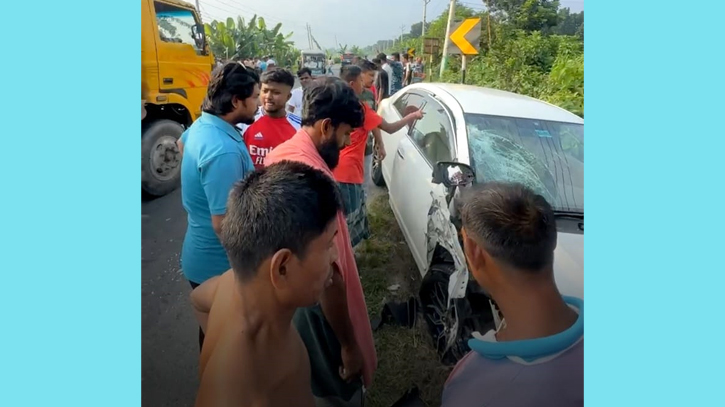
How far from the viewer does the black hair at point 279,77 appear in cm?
139

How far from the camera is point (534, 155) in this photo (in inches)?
46.5

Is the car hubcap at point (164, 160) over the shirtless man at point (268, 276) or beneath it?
over

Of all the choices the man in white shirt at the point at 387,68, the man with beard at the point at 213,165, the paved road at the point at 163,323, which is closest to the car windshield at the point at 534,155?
the man in white shirt at the point at 387,68

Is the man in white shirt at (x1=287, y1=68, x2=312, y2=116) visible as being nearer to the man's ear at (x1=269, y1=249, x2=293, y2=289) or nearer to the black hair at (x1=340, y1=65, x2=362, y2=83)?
the black hair at (x1=340, y1=65, x2=362, y2=83)

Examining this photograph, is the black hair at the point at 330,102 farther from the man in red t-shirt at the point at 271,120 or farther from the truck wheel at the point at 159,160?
the truck wheel at the point at 159,160

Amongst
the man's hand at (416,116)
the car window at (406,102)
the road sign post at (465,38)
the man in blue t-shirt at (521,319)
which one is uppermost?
the road sign post at (465,38)

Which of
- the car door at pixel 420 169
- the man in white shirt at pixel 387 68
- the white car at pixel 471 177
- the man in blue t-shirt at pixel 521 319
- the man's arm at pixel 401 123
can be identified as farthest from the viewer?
the man's arm at pixel 401 123

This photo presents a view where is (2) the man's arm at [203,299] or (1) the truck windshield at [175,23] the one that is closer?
(2) the man's arm at [203,299]

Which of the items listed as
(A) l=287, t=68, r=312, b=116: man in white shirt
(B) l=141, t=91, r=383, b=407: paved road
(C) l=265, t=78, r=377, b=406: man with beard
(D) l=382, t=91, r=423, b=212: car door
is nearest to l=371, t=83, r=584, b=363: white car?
(D) l=382, t=91, r=423, b=212: car door

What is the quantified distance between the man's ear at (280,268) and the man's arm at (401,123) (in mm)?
878

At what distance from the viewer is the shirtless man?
2.89 ft

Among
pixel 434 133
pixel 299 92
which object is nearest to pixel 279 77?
pixel 299 92

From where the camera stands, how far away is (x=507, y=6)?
1.11m

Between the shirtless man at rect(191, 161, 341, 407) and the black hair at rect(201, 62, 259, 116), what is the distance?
45 centimetres
